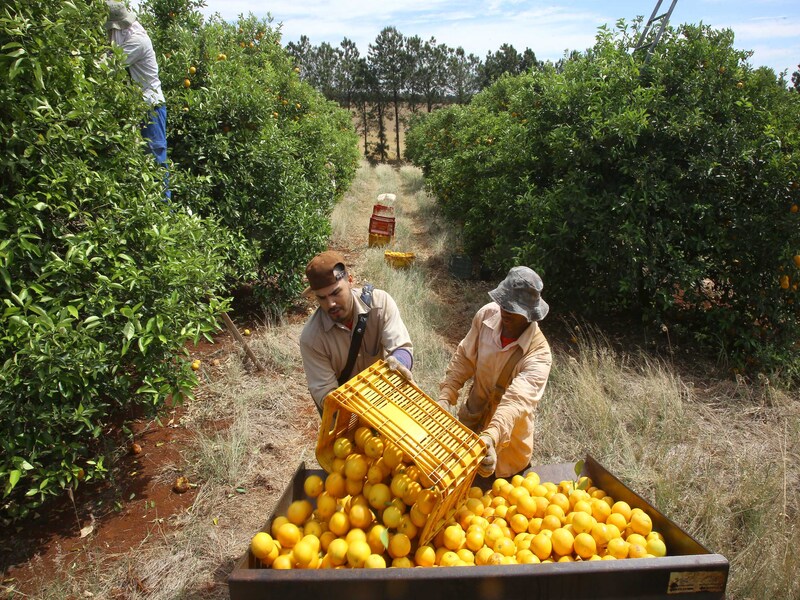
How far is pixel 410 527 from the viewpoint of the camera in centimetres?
220

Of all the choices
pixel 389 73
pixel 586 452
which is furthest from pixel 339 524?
pixel 389 73

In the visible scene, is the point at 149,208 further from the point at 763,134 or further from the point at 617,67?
the point at 763,134

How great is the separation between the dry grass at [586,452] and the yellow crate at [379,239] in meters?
4.47

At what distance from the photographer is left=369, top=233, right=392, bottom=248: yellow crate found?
1108 cm

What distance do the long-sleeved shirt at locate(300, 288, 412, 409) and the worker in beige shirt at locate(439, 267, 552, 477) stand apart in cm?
54

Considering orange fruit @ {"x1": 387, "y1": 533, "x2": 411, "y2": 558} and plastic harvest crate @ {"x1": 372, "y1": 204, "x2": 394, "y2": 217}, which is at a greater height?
orange fruit @ {"x1": 387, "y1": 533, "x2": 411, "y2": 558}

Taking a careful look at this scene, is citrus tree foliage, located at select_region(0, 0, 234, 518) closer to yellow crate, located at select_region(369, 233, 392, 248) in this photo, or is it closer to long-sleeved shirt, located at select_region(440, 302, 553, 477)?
long-sleeved shirt, located at select_region(440, 302, 553, 477)

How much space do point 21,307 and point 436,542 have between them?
279cm

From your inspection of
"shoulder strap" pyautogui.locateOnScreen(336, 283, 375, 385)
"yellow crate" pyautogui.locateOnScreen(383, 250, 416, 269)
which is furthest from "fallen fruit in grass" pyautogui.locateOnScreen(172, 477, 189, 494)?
"yellow crate" pyautogui.locateOnScreen(383, 250, 416, 269)

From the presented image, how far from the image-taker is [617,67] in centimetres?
641

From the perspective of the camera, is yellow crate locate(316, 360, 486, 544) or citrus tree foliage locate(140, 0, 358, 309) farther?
citrus tree foliage locate(140, 0, 358, 309)

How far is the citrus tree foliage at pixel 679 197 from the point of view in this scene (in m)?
5.63

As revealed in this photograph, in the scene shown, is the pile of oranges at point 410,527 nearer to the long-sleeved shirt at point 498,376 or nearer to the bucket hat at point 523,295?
the long-sleeved shirt at point 498,376

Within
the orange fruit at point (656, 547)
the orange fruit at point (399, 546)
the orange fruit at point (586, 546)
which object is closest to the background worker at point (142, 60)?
the orange fruit at point (399, 546)
